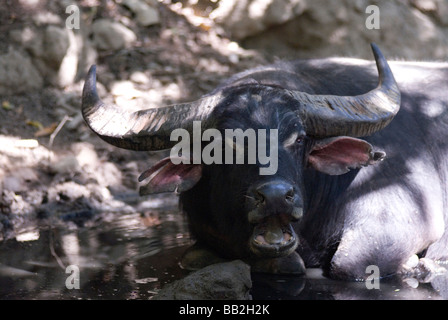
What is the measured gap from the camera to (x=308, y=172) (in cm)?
596

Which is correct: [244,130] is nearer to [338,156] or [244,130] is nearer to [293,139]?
[293,139]

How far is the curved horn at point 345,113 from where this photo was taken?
18.1 ft

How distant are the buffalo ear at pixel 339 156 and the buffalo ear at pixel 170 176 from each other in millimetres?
904

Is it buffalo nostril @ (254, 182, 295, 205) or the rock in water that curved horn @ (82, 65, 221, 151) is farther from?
the rock in water

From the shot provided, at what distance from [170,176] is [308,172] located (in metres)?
1.15

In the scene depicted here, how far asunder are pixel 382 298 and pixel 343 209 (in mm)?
1025

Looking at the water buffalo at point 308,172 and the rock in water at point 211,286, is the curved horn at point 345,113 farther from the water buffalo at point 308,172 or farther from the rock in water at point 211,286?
the rock in water at point 211,286

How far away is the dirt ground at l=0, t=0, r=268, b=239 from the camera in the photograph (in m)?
7.86
